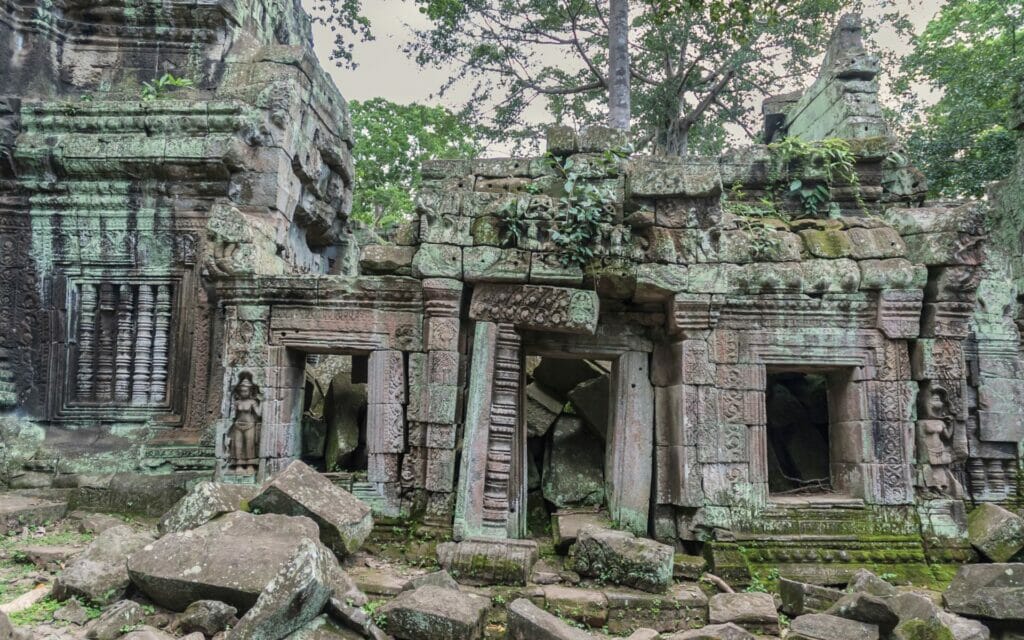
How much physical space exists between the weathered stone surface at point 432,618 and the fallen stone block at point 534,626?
215 mm

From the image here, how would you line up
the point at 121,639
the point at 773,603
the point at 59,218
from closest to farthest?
1. the point at 121,639
2. the point at 773,603
3. the point at 59,218

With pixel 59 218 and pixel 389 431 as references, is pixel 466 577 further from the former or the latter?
pixel 59 218

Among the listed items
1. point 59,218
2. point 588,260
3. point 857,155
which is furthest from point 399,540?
point 857,155

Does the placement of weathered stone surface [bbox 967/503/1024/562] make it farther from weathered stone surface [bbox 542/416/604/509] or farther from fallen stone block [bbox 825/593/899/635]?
weathered stone surface [bbox 542/416/604/509]

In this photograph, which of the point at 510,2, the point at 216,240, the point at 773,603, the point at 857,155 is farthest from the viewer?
the point at 510,2

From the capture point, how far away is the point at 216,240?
618 cm

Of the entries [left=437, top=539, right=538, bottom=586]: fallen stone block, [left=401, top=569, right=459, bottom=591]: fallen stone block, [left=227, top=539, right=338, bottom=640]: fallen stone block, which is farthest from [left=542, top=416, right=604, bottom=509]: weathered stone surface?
[left=227, top=539, right=338, bottom=640]: fallen stone block

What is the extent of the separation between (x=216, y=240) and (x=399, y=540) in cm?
318

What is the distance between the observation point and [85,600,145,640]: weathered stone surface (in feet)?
12.2

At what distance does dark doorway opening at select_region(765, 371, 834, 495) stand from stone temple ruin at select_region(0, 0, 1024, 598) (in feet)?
0.08

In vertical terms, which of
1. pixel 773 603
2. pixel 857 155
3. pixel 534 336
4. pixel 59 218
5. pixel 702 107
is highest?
pixel 702 107

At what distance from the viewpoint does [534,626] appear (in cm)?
407

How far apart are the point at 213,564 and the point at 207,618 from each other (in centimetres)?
33

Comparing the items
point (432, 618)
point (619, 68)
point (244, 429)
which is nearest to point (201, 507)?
point (244, 429)
